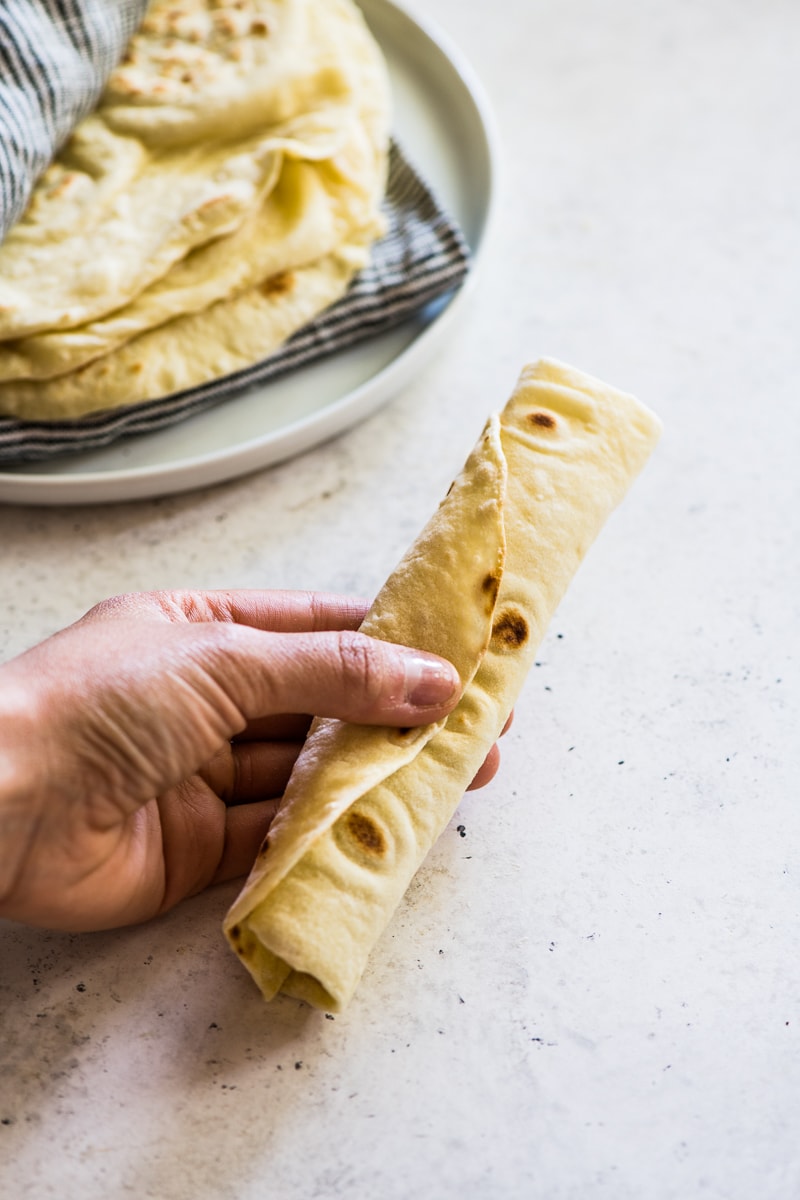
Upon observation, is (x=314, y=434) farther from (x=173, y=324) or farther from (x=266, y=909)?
(x=266, y=909)

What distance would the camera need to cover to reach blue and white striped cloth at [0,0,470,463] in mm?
1479

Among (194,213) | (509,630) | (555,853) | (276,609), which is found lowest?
(555,853)

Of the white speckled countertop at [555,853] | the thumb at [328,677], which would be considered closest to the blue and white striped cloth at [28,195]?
the white speckled countertop at [555,853]

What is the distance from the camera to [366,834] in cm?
100

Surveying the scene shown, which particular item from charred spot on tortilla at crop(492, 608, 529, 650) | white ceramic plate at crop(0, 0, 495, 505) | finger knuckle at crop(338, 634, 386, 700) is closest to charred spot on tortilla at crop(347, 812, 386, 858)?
finger knuckle at crop(338, 634, 386, 700)

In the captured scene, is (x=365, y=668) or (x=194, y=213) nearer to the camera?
(x=365, y=668)

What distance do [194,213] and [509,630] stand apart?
31.3 inches

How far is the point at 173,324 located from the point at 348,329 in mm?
267

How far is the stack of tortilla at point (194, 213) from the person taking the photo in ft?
4.76

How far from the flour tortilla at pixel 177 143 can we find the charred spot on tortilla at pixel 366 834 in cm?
82

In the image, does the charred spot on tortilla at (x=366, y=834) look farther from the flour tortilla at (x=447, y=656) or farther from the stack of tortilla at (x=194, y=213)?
the stack of tortilla at (x=194, y=213)

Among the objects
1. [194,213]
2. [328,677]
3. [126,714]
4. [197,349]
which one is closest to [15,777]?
[126,714]

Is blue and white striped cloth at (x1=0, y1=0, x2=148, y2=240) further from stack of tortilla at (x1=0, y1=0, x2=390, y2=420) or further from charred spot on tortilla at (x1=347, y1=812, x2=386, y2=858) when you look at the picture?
charred spot on tortilla at (x1=347, y1=812, x2=386, y2=858)

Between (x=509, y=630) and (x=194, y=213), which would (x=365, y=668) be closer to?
(x=509, y=630)
